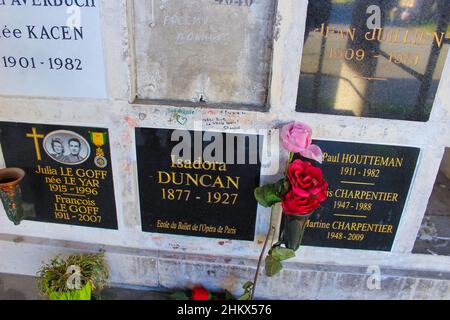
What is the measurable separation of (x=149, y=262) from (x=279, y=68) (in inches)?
75.9

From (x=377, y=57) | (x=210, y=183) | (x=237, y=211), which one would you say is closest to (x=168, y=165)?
(x=210, y=183)

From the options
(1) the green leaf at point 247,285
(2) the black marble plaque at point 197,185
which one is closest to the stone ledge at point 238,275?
(1) the green leaf at point 247,285

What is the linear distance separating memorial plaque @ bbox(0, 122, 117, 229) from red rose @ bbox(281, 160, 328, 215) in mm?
1409

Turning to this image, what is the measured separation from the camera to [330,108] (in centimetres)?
258

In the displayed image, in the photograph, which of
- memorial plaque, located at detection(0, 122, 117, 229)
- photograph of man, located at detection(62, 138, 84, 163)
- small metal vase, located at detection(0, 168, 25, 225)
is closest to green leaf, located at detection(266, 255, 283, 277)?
memorial plaque, located at detection(0, 122, 117, 229)

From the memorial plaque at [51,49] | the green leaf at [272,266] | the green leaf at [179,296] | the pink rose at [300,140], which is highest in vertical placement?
the memorial plaque at [51,49]

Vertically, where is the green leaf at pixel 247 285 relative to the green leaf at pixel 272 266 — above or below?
below

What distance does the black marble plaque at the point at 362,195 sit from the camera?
2668 millimetres

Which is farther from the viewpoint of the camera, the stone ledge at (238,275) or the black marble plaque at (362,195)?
the stone ledge at (238,275)

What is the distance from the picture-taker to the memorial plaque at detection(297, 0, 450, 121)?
89.8 inches

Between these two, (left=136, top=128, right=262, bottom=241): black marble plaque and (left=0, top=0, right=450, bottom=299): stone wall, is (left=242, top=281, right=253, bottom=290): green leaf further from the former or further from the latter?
(left=136, top=128, right=262, bottom=241): black marble plaque

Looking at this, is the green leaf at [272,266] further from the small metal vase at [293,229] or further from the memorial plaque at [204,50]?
the memorial plaque at [204,50]

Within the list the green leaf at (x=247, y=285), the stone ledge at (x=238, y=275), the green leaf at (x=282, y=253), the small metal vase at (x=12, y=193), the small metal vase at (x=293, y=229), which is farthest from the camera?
the stone ledge at (x=238, y=275)

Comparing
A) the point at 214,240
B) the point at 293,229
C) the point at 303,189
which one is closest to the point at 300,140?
the point at 303,189
